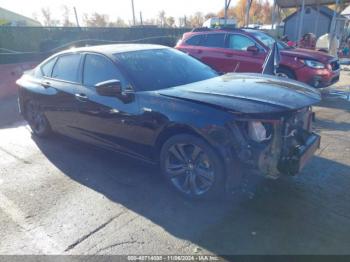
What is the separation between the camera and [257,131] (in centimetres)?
299

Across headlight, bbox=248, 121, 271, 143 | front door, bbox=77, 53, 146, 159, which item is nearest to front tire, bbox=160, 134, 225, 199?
headlight, bbox=248, 121, 271, 143

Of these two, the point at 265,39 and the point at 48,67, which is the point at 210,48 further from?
the point at 48,67

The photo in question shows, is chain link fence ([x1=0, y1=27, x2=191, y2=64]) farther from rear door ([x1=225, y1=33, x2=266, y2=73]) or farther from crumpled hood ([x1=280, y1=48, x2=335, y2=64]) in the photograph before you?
crumpled hood ([x1=280, y1=48, x2=335, y2=64])

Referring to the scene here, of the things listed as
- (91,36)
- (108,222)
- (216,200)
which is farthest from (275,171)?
(91,36)

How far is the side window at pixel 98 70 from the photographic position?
12.6 feet

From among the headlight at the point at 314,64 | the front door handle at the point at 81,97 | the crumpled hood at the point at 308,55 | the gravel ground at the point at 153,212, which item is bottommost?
the gravel ground at the point at 153,212

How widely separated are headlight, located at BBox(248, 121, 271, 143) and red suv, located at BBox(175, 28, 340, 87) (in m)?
4.98

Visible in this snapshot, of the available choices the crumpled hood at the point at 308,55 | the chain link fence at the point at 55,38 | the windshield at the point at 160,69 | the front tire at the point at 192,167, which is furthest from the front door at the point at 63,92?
the chain link fence at the point at 55,38

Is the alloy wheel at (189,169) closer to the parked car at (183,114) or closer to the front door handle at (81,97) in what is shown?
the parked car at (183,114)

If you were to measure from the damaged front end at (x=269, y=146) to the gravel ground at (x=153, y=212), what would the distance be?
421 millimetres

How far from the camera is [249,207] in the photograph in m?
3.21

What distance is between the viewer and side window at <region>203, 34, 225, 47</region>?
346 inches

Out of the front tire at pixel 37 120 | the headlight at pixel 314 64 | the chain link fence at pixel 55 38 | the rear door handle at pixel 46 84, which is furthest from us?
the chain link fence at pixel 55 38

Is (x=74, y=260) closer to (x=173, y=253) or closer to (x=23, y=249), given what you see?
(x=23, y=249)
